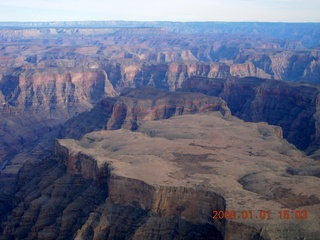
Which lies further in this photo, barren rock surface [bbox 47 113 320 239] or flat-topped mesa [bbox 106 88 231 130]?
flat-topped mesa [bbox 106 88 231 130]

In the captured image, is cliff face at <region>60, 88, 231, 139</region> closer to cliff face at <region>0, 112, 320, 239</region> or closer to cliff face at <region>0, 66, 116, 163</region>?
cliff face at <region>0, 112, 320, 239</region>

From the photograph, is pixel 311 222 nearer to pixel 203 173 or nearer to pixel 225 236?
pixel 225 236

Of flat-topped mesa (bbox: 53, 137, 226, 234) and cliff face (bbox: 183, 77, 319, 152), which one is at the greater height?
flat-topped mesa (bbox: 53, 137, 226, 234)

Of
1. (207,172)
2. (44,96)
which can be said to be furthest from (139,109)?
(44,96)

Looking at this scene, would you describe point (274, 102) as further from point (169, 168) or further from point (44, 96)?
point (44, 96)

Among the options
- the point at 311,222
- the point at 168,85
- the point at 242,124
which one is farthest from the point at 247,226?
the point at 168,85

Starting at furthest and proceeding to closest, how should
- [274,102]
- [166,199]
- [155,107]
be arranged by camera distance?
[274,102]
[155,107]
[166,199]
